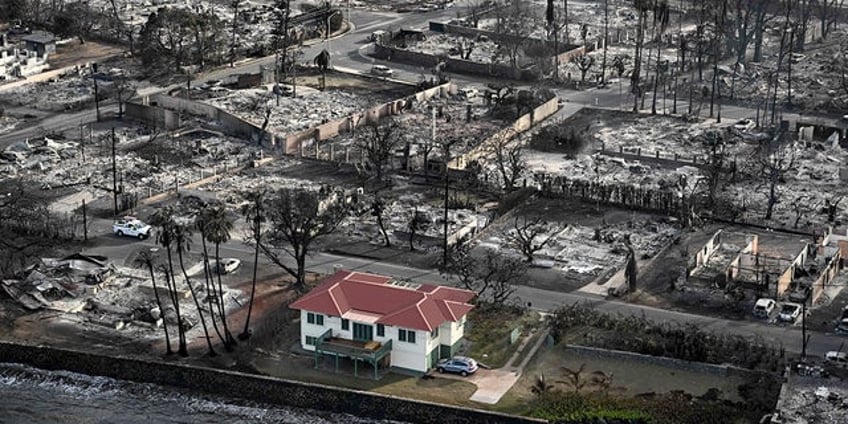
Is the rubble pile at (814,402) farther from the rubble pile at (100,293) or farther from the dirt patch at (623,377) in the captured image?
the rubble pile at (100,293)

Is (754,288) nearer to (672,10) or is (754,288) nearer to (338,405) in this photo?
(338,405)

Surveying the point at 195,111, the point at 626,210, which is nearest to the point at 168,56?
the point at 195,111

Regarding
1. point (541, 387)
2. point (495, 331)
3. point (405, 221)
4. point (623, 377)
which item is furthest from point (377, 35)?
point (541, 387)

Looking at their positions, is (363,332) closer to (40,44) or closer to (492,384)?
(492,384)

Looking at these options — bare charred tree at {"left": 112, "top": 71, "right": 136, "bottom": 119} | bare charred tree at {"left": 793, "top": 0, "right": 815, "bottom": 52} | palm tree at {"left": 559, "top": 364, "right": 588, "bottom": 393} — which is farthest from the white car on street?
palm tree at {"left": 559, "top": 364, "right": 588, "bottom": 393}

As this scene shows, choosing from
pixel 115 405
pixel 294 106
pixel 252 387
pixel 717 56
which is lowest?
pixel 115 405
